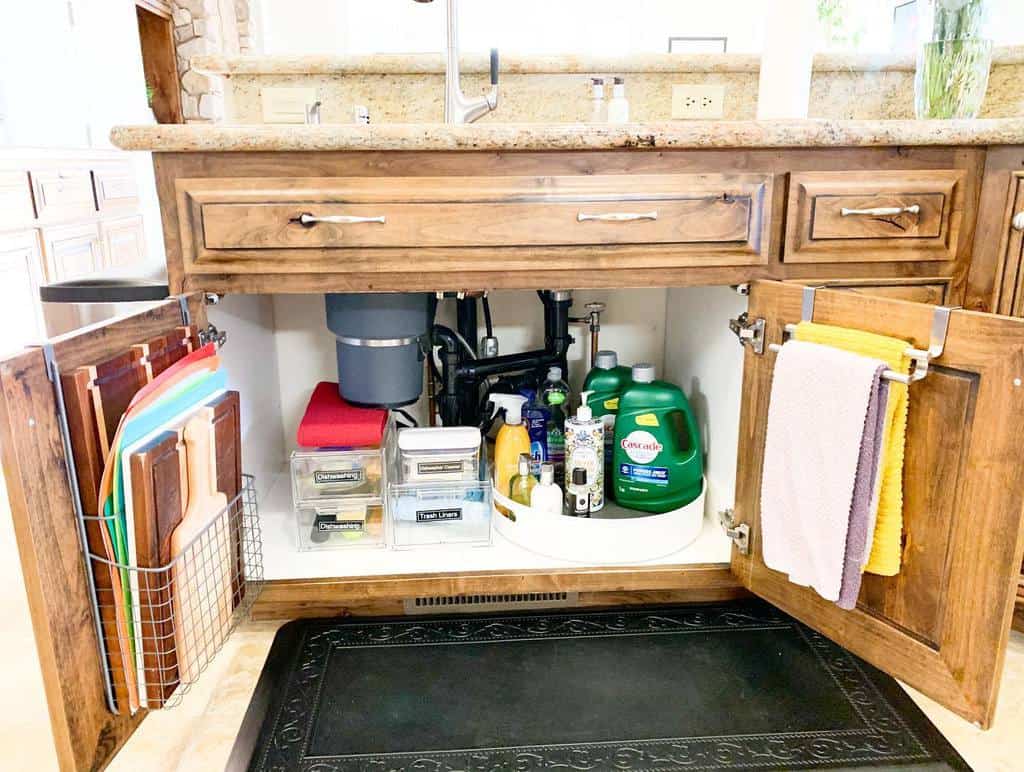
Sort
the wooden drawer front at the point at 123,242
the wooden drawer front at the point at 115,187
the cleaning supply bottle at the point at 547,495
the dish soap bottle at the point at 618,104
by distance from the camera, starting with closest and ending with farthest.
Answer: the cleaning supply bottle at the point at 547,495 → the dish soap bottle at the point at 618,104 → the wooden drawer front at the point at 115,187 → the wooden drawer front at the point at 123,242

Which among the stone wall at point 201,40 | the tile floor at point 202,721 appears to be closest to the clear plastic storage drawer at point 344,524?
the tile floor at point 202,721

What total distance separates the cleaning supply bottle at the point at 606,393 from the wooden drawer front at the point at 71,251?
249 cm

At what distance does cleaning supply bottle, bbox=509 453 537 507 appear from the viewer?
1.33 meters

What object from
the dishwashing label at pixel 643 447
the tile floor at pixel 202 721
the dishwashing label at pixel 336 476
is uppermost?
the dishwashing label at pixel 643 447

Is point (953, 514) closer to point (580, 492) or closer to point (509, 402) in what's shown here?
point (580, 492)

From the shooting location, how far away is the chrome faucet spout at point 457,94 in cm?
136

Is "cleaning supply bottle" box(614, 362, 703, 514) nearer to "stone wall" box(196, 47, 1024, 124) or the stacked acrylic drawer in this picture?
the stacked acrylic drawer

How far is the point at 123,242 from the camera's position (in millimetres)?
3869

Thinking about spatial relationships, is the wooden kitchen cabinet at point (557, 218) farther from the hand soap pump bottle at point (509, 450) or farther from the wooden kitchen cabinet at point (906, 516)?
the hand soap pump bottle at point (509, 450)

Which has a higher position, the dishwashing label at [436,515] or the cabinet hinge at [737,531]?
the cabinet hinge at [737,531]

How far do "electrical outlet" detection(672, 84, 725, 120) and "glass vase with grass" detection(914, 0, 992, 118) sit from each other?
0.41 meters

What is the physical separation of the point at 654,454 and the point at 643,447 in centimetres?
3

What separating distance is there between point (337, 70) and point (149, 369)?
96cm

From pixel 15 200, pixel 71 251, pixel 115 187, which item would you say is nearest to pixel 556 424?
pixel 15 200
